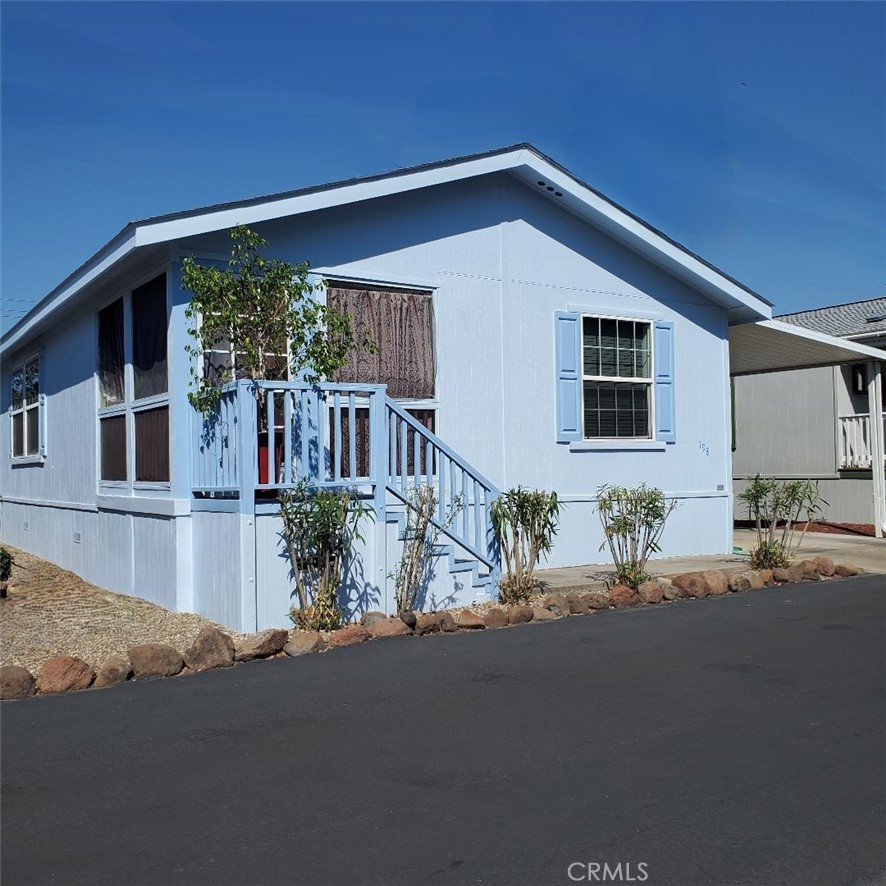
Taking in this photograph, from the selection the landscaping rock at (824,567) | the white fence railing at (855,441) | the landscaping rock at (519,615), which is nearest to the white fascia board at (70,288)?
the landscaping rock at (519,615)

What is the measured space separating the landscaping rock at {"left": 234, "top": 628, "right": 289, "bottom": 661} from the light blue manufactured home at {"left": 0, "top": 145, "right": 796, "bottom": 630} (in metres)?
0.79

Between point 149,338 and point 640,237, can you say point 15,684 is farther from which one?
point 640,237

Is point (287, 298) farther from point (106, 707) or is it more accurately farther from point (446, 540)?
point (106, 707)

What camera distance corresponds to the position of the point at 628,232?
1258 cm

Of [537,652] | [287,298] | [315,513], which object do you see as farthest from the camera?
[287,298]

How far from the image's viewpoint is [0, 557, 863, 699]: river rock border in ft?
22.1

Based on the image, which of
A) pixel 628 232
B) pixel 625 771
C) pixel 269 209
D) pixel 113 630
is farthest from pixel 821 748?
pixel 628 232

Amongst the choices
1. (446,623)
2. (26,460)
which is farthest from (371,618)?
(26,460)

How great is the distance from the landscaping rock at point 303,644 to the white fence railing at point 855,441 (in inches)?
503

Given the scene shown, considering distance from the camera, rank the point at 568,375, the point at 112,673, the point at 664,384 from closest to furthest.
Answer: the point at 112,673, the point at 568,375, the point at 664,384

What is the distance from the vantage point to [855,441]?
17938mm

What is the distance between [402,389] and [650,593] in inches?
134

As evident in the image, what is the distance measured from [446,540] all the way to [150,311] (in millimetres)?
3716

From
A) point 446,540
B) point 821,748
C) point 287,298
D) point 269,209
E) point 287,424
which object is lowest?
point 821,748
